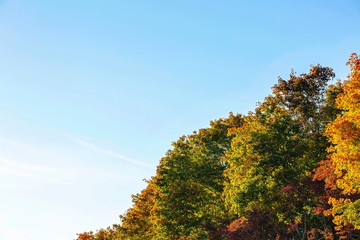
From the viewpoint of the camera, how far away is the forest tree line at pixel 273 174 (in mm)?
26078

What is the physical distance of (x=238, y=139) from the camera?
36.0 m

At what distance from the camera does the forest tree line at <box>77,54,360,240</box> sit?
26.1 metres

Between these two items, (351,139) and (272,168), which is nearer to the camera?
(351,139)

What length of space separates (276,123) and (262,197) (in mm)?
7492

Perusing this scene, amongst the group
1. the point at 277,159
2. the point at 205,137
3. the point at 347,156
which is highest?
the point at 205,137

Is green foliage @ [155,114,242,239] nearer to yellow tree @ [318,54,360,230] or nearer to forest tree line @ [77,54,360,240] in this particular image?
forest tree line @ [77,54,360,240]

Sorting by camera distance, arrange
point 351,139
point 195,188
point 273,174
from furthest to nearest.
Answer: point 195,188 < point 273,174 < point 351,139

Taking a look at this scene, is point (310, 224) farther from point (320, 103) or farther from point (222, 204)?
point (320, 103)

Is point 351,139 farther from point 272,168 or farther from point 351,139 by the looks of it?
point 272,168

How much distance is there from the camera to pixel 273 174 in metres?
34.9

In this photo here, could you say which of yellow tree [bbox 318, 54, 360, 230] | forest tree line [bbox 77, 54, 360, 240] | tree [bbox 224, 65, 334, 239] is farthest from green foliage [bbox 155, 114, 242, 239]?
yellow tree [bbox 318, 54, 360, 230]

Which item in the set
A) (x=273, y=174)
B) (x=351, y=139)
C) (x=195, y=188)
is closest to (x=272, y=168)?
(x=273, y=174)

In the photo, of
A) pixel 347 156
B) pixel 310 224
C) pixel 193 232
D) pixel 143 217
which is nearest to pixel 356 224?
pixel 347 156

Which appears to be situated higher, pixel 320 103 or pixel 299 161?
pixel 320 103
